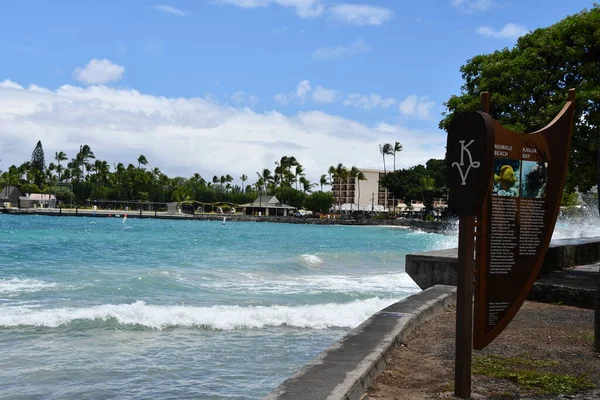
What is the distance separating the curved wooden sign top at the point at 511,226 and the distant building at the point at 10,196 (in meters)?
158

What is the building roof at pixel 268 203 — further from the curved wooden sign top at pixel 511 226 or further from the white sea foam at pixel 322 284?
the curved wooden sign top at pixel 511 226

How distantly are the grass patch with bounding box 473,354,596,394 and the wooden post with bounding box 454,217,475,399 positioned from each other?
29.2 inches

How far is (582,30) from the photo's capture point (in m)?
11.9

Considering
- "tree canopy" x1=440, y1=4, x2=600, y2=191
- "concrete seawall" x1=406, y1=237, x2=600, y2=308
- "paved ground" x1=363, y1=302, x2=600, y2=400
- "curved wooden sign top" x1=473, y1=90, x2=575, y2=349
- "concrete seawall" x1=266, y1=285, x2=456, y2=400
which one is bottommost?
"paved ground" x1=363, y1=302, x2=600, y2=400

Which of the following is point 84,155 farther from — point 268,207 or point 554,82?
point 554,82

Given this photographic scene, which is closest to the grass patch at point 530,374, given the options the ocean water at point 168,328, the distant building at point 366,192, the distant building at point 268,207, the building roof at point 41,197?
the ocean water at point 168,328

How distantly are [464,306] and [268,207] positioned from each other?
142424 millimetres

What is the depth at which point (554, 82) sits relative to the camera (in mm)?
12477

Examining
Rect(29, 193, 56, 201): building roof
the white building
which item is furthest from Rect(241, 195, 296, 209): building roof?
Rect(29, 193, 56, 201): building roof

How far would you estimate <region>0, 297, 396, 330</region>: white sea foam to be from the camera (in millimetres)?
12094

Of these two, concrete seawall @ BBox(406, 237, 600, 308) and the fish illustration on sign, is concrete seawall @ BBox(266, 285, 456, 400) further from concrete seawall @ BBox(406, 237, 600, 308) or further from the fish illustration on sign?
concrete seawall @ BBox(406, 237, 600, 308)

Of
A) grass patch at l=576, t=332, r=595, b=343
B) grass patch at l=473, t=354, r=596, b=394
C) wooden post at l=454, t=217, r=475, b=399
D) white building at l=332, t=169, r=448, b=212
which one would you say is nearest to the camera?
wooden post at l=454, t=217, r=475, b=399

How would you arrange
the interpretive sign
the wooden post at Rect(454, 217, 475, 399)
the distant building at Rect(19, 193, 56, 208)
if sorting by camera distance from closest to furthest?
the interpretive sign
the wooden post at Rect(454, 217, 475, 399)
the distant building at Rect(19, 193, 56, 208)

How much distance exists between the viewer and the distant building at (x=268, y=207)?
14675 cm
